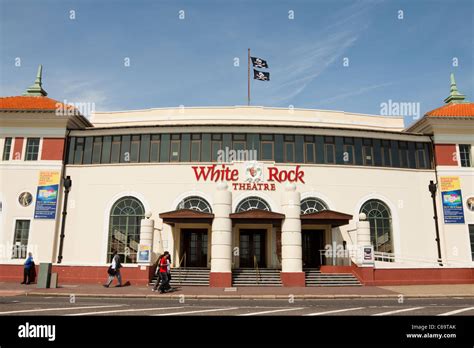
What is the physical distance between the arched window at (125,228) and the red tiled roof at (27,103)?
7967 millimetres

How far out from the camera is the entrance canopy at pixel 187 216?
21.8m

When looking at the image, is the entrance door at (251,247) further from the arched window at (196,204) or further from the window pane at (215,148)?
the window pane at (215,148)

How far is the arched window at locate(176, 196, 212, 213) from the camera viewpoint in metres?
24.4

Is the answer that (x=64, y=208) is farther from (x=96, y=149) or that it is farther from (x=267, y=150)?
(x=267, y=150)

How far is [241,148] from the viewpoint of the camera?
25.2 meters

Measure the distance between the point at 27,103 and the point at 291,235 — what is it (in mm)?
20726

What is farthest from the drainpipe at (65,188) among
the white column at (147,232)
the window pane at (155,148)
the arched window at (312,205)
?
the arched window at (312,205)

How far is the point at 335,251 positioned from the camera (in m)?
24.1

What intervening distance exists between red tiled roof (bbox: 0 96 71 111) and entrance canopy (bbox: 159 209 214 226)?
35.8ft

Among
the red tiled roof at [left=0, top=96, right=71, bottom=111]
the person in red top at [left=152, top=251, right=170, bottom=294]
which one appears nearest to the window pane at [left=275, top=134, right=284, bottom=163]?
the person in red top at [left=152, top=251, right=170, bottom=294]

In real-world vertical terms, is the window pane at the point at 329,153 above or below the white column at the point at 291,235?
above

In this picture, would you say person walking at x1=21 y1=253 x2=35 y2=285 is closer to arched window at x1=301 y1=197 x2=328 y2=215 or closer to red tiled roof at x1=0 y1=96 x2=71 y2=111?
red tiled roof at x1=0 y1=96 x2=71 y2=111

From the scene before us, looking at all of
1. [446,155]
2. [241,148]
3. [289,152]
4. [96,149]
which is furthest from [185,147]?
[446,155]
